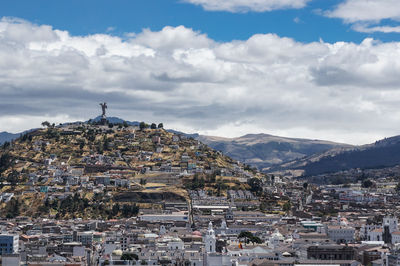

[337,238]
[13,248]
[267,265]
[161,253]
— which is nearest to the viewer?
[267,265]

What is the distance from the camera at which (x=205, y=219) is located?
609 ft

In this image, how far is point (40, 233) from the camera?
167250 millimetres

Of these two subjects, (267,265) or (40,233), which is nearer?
(267,265)

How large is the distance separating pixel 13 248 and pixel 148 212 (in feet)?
190

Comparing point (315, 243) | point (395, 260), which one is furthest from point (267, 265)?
point (315, 243)

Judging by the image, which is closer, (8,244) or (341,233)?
(8,244)

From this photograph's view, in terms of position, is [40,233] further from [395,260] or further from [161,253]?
[395,260]

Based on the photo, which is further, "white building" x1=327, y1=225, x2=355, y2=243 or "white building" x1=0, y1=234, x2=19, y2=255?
"white building" x1=327, y1=225, x2=355, y2=243

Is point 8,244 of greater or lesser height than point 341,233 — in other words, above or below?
below

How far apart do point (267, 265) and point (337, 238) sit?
47.3m

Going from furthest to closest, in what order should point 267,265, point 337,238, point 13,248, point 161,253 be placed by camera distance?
point 337,238 → point 13,248 → point 161,253 → point 267,265

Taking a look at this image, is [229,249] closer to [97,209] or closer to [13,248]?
[13,248]

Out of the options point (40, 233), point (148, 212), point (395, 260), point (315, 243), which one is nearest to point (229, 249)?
point (315, 243)

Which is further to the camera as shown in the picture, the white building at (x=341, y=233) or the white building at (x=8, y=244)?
the white building at (x=341, y=233)
